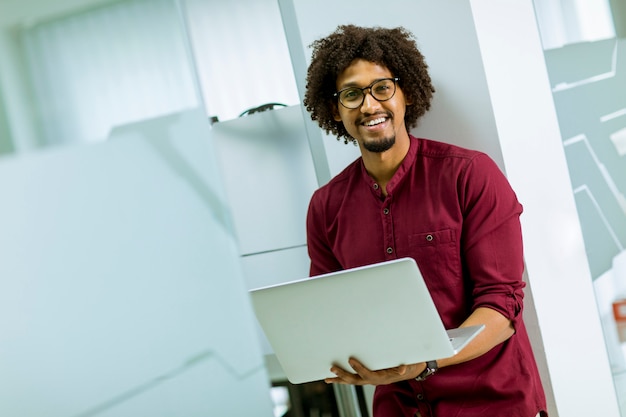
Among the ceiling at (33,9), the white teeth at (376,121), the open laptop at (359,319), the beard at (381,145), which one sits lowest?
the open laptop at (359,319)

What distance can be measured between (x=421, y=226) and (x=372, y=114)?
270 mm

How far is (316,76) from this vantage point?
1.96m

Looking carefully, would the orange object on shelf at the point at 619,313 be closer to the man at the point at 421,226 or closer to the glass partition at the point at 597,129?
the glass partition at the point at 597,129

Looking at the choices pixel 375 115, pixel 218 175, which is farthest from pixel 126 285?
pixel 375 115

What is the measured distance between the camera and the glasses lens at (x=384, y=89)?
1821 millimetres

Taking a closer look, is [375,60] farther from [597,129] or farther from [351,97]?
[597,129]

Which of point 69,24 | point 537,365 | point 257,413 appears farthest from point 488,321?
point 69,24

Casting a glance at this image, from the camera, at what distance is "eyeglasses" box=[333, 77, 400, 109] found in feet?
5.97

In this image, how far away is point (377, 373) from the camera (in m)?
1.55

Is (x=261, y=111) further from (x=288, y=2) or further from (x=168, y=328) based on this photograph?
(x=168, y=328)

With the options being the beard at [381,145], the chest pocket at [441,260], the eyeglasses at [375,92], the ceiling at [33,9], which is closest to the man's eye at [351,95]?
the eyeglasses at [375,92]

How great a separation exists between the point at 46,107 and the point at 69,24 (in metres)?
0.25

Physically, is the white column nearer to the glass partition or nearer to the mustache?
the glass partition

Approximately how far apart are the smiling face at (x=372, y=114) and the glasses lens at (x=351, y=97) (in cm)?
1
